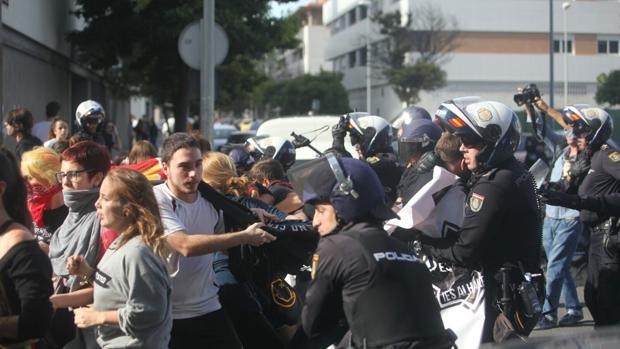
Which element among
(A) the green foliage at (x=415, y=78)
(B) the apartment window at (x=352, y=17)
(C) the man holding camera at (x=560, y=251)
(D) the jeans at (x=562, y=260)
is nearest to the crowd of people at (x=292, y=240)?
(C) the man holding camera at (x=560, y=251)

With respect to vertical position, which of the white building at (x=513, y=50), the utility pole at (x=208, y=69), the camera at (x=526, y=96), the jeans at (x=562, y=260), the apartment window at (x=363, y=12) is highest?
the apartment window at (x=363, y=12)

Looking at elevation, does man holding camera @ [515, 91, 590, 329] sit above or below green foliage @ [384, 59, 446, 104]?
below

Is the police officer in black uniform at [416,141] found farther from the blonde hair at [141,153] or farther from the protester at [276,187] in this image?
the blonde hair at [141,153]

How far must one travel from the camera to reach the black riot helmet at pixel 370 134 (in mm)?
7637

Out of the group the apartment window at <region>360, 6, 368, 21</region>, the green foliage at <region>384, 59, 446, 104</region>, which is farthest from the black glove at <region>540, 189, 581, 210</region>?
the apartment window at <region>360, 6, 368, 21</region>

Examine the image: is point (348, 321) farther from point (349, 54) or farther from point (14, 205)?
point (349, 54)

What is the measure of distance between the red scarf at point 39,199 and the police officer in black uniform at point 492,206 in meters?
2.33

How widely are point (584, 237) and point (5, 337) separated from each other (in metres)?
7.75

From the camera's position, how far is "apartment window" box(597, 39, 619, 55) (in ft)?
208

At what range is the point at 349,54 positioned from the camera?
3184 inches

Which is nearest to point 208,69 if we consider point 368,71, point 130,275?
point 130,275

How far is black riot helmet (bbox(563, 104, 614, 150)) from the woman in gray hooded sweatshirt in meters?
4.35

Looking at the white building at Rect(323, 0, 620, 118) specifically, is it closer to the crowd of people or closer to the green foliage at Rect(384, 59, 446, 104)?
the green foliage at Rect(384, 59, 446, 104)

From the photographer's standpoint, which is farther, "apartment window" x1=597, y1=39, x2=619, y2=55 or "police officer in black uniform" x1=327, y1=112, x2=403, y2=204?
"apartment window" x1=597, y1=39, x2=619, y2=55
